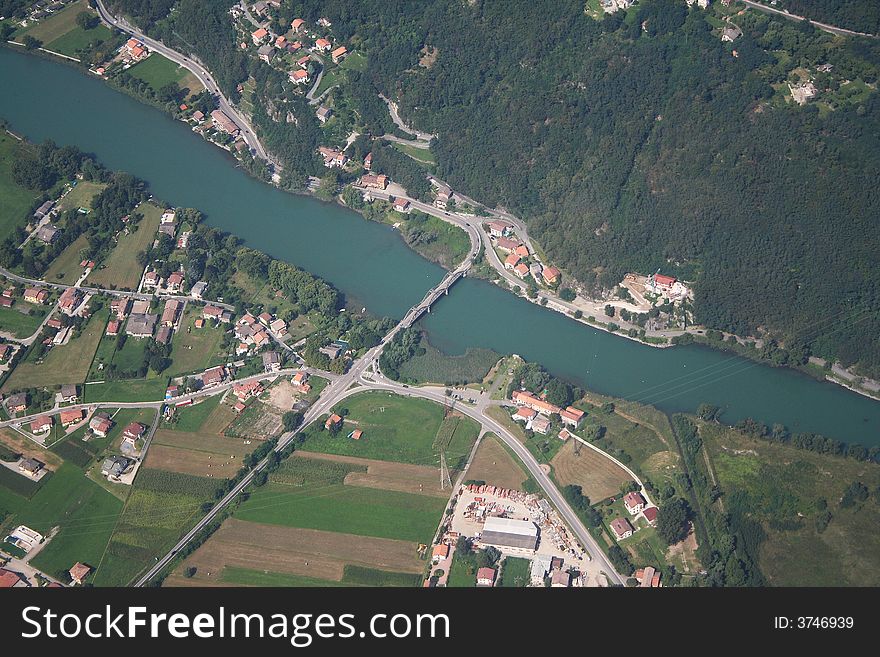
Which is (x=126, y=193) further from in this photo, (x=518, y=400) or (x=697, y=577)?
(x=697, y=577)

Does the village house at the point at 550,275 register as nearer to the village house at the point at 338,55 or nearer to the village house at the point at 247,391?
the village house at the point at 247,391

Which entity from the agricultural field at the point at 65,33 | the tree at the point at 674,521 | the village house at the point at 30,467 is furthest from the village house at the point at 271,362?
the agricultural field at the point at 65,33

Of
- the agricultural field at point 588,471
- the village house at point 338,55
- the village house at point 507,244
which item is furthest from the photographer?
the village house at point 338,55

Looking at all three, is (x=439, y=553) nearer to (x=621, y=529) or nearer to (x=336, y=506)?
(x=336, y=506)

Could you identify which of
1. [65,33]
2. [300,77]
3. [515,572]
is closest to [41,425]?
[515,572]

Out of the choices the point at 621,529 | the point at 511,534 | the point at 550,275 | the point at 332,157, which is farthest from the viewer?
the point at 332,157

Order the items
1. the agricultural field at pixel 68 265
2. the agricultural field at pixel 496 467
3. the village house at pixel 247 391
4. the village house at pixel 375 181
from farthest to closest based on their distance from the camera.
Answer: the village house at pixel 375 181
the agricultural field at pixel 68 265
the village house at pixel 247 391
the agricultural field at pixel 496 467

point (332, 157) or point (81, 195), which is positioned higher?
point (332, 157)
